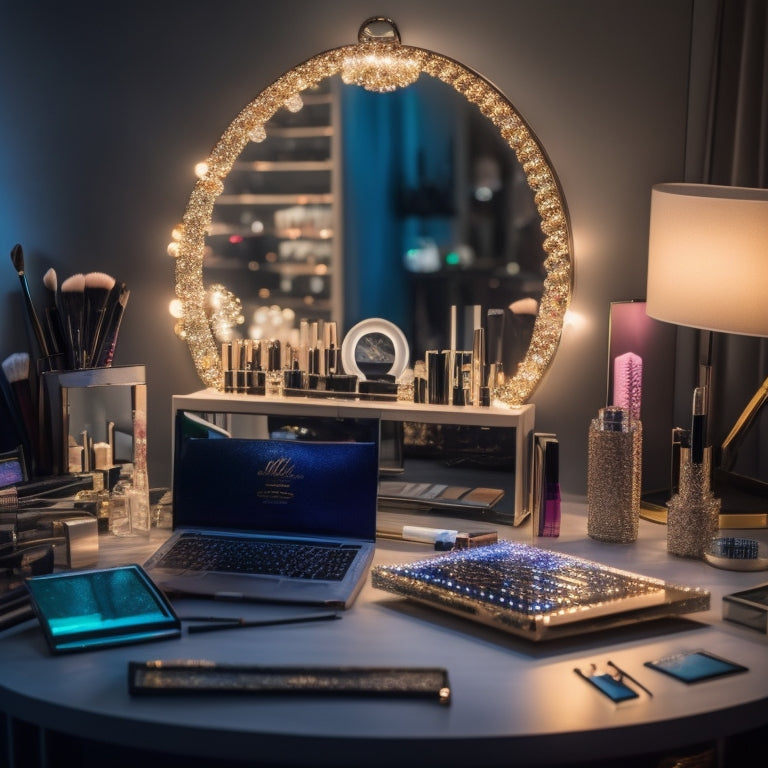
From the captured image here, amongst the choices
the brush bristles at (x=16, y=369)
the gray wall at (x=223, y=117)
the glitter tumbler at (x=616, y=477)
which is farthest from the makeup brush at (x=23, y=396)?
the glitter tumbler at (x=616, y=477)

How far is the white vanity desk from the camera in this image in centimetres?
87

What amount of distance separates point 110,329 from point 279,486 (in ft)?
1.61

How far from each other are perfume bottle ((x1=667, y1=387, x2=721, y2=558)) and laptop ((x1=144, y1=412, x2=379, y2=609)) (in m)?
0.42

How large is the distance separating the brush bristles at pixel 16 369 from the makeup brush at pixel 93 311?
126 mm

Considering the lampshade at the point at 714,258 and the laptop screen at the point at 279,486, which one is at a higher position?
the lampshade at the point at 714,258

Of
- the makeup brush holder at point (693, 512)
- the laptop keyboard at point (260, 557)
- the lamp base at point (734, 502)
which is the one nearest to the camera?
the laptop keyboard at point (260, 557)

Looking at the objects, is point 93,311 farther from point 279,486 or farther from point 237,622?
point 237,622

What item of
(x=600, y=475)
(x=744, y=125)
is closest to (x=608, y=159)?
(x=744, y=125)

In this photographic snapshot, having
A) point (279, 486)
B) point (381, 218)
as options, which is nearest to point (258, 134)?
point (381, 218)

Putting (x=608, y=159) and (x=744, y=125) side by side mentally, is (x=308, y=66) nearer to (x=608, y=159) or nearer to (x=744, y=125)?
(x=608, y=159)

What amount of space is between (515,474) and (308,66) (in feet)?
2.53

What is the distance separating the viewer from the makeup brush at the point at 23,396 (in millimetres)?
1701

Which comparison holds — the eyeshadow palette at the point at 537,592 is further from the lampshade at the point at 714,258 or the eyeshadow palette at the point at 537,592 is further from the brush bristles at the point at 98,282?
the brush bristles at the point at 98,282

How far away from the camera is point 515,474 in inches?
60.5
